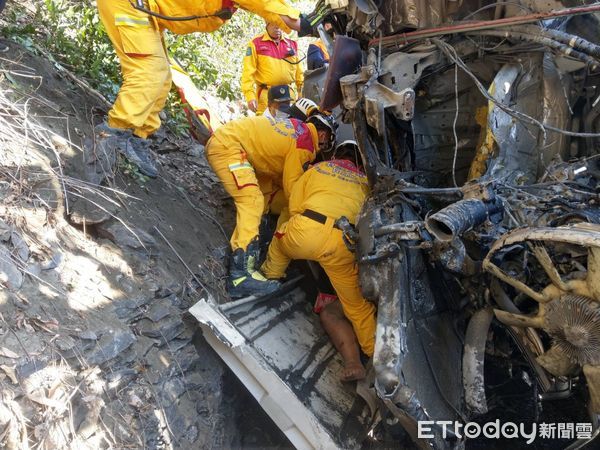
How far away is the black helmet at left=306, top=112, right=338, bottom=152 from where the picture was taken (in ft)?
14.0

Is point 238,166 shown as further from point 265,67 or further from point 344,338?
point 265,67

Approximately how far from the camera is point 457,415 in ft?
8.82

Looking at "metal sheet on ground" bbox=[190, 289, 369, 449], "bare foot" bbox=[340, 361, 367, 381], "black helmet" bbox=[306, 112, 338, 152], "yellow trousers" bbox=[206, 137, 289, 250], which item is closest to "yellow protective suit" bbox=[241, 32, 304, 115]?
"black helmet" bbox=[306, 112, 338, 152]

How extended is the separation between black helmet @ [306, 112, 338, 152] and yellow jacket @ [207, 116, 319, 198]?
0.22 meters

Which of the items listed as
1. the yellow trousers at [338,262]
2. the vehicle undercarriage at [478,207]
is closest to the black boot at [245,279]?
the yellow trousers at [338,262]

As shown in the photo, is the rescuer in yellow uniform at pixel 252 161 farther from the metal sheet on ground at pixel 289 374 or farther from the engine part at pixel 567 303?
the engine part at pixel 567 303

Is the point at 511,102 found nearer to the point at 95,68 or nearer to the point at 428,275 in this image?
the point at 428,275

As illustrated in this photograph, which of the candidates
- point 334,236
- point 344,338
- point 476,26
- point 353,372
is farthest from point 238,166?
point 476,26

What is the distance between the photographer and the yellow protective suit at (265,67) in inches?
226

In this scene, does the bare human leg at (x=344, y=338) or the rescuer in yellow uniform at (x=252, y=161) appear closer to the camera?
the bare human leg at (x=344, y=338)

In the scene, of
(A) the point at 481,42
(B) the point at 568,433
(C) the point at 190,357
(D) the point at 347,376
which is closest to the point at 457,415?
(B) the point at 568,433

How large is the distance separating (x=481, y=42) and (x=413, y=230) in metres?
1.45

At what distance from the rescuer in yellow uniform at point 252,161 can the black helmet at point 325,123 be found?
5 cm

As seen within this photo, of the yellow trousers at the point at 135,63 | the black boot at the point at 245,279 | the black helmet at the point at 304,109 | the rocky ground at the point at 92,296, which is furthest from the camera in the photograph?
the black helmet at the point at 304,109
